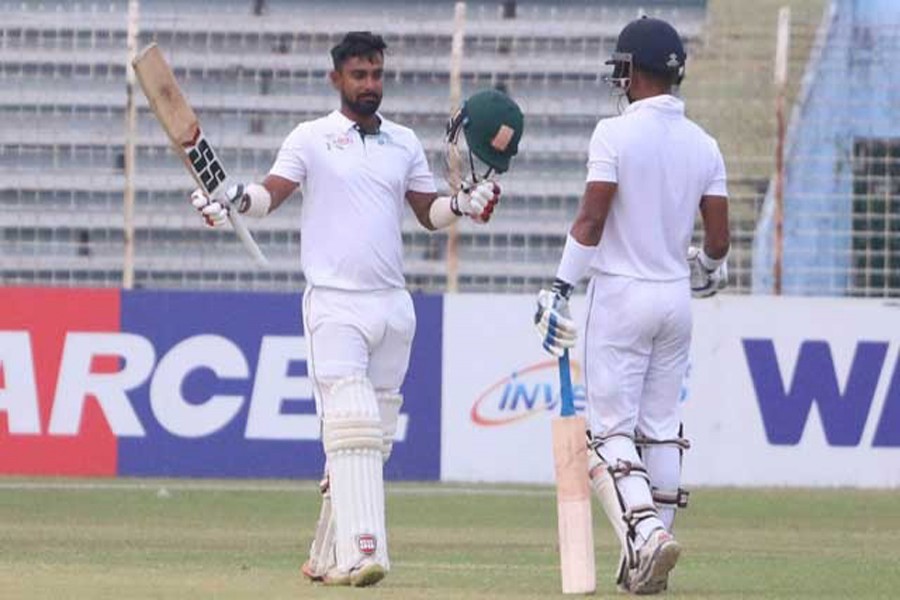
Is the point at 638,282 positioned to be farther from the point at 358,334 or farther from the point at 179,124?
the point at 179,124

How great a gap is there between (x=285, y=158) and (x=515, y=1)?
11.4 metres

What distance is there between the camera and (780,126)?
17.9 metres

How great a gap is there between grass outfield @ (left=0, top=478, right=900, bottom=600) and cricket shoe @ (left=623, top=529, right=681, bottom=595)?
0.42 ft

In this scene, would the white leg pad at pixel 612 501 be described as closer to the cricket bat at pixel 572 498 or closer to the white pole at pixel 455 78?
the cricket bat at pixel 572 498

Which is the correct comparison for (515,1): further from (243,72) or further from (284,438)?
(284,438)

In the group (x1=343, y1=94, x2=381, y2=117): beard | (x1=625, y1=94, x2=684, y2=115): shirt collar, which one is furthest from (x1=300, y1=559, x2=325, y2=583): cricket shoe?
(x1=625, y1=94, x2=684, y2=115): shirt collar

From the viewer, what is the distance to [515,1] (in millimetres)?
20328

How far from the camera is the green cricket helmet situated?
8.81m

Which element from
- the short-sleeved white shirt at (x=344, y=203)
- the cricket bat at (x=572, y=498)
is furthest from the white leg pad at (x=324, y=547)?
the cricket bat at (x=572, y=498)

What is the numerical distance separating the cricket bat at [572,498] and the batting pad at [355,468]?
26.9 inches

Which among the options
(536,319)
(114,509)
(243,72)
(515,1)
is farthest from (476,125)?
(515,1)

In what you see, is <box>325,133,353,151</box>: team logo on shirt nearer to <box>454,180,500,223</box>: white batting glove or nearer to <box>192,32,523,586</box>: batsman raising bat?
<box>192,32,523,586</box>: batsman raising bat

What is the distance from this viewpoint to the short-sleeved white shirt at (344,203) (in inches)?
360

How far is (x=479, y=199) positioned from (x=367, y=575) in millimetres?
1394
